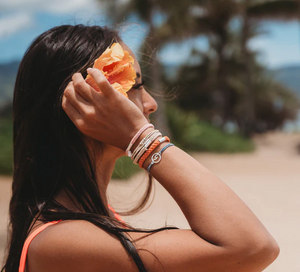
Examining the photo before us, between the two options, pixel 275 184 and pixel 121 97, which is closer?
pixel 121 97

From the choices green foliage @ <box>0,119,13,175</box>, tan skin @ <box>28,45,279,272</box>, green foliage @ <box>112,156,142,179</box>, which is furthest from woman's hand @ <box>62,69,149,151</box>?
green foliage @ <box>0,119,13,175</box>

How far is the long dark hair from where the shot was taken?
1594 millimetres

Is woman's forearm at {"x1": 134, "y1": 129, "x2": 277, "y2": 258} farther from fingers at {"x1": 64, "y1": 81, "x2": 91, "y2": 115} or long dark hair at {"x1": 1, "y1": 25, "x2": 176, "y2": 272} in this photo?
long dark hair at {"x1": 1, "y1": 25, "x2": 176, "y2": 272}

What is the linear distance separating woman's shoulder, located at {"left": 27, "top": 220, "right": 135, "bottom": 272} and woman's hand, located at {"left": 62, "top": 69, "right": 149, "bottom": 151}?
0.34 metres

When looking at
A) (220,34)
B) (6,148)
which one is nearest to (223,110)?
(220,34)

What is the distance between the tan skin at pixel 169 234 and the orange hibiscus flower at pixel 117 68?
0.18m

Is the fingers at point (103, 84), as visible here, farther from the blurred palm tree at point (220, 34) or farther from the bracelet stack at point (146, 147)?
the blurred palm tree at point (220, 34)

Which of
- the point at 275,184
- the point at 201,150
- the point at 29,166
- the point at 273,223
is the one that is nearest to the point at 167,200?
the point at 273,223

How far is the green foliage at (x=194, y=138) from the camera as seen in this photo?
1650cm

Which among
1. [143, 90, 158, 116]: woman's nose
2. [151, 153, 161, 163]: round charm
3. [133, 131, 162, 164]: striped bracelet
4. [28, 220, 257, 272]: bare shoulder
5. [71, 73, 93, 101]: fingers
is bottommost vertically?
[28, 220, 257, 272]: bare shoulder

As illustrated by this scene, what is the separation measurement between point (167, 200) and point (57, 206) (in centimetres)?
642

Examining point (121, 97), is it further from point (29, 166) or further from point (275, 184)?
point (275, 184)

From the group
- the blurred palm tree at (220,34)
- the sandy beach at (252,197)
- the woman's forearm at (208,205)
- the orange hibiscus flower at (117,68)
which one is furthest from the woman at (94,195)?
the blurred palm tree at (220,34)

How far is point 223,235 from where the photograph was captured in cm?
122
